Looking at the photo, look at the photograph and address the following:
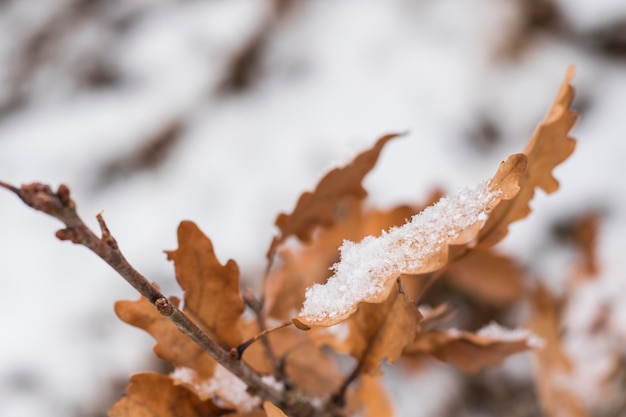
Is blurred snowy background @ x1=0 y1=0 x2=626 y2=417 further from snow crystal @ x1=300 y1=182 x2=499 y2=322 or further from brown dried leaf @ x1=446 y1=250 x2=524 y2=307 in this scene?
snow crystal @ x1=300 y1=182 x2=499 y2=322

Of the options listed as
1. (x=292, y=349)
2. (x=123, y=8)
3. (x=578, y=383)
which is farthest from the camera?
(x=123, y=8)

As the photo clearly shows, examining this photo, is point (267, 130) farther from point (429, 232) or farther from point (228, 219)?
point (429, 232)

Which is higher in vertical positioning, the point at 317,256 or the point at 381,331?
the point at 317,256

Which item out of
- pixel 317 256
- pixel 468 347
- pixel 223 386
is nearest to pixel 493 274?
pixel 317 256

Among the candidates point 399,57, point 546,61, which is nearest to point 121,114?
point 399,57

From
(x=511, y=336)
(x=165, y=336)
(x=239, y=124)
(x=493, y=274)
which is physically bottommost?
(x=511, y=336)

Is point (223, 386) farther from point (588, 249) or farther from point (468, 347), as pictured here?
point (588, 249)

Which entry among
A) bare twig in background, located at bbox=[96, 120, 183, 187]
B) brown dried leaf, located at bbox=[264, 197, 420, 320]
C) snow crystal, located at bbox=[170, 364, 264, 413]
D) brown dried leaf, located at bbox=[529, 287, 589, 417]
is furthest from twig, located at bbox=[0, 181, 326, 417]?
bare twig in background, located at bbox=[96, 120, 183, 187]
